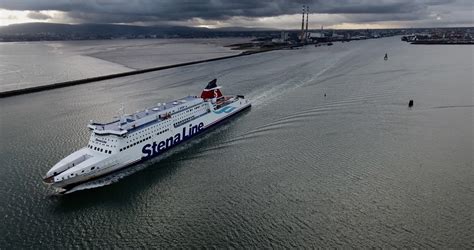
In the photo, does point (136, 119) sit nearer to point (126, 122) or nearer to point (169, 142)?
point (126, 122)

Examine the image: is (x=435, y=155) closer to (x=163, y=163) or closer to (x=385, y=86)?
(x=163, y=163)

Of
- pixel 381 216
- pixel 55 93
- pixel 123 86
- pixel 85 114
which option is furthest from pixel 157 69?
pixel 381 216

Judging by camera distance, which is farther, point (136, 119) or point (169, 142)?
point (169, 142)

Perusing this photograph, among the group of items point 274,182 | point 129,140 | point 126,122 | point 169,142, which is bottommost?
point 274,182

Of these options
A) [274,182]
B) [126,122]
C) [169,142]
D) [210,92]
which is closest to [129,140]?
[126,122]

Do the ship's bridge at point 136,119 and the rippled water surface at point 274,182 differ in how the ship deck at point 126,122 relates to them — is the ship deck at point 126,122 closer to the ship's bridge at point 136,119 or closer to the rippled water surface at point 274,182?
the ship's bridge at point 136,119

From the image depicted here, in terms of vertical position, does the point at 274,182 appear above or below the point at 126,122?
below

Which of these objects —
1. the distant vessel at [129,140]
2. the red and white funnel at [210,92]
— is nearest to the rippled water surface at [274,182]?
the distant vessel at [129,140]

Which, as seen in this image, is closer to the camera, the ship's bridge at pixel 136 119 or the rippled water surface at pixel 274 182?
the rippled water surface at pixel 274 182
